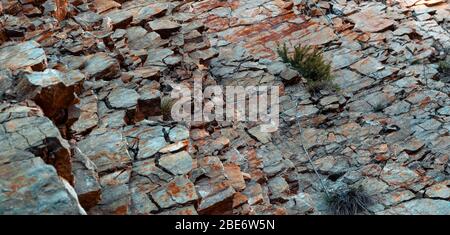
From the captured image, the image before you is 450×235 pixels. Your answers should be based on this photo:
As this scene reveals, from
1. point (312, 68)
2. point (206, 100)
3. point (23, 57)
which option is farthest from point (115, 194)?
point (312, 68)

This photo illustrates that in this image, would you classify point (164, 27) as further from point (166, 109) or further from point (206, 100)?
point (166, 109)

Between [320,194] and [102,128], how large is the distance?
262 cm

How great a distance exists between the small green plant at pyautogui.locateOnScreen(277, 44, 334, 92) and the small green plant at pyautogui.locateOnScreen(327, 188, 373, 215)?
232 cm

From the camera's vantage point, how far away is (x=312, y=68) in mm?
7945

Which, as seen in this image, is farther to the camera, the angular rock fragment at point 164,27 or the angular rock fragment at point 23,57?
the angular rock fragment at point 164,27

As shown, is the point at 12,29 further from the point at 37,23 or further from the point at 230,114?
the point at 230,114

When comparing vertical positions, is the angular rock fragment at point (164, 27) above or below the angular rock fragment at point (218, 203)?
above

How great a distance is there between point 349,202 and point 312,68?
112 inches

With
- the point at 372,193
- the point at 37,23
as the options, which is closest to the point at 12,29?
the point at 37,23

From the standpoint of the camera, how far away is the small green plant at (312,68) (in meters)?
7.79

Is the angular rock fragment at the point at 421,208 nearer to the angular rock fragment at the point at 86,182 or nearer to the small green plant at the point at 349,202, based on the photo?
the small green plant at the point at 349,202

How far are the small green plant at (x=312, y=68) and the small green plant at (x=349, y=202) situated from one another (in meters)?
2.32

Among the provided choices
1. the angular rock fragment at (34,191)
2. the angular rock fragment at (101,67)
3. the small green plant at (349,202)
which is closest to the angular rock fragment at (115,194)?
the angular rock fragment at (34,191)

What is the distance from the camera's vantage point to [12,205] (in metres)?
3.32
